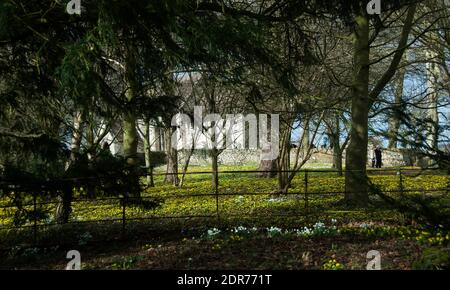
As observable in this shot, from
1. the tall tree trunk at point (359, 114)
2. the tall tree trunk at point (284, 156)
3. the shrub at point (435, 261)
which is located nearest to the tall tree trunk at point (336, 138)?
the tall tree trunk at point (359, 114)

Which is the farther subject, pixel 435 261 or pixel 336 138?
pixel 336 138

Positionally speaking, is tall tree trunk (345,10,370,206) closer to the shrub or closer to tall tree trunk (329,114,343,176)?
tall tree trunk (329,114,343,176)

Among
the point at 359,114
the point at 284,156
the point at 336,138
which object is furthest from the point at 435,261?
the point at 284,156

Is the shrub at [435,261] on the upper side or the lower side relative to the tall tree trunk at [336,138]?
lower

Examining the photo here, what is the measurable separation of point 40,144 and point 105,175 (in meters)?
1.20

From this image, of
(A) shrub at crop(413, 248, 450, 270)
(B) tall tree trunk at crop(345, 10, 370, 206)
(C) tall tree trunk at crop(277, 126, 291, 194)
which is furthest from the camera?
(C) tall tree trunk at crop(277, 126, 291, 194)

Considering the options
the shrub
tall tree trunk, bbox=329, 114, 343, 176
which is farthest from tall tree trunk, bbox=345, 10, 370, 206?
the shrub

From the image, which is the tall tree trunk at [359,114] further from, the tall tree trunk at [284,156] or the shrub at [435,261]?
the shrub at [435,261]

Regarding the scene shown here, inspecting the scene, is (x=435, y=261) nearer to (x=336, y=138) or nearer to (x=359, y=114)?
(x=359, y=114)

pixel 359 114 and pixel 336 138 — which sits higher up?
pixel 359 114

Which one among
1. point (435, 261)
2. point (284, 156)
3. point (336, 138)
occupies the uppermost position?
point (336, 138)

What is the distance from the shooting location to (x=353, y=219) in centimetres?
905

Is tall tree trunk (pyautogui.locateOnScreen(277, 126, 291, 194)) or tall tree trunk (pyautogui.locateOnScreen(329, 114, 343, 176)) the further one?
tall tree trunk (pyautogui.locateOnScreen(277, 126, 291, 194))

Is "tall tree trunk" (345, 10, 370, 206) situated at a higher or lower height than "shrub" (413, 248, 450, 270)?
higher
